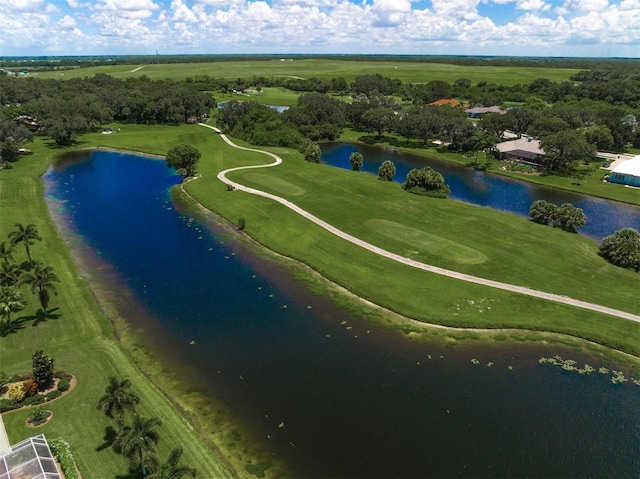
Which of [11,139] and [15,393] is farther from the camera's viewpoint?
[11,139]

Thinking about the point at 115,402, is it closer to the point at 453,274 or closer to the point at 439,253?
the point at 453,274

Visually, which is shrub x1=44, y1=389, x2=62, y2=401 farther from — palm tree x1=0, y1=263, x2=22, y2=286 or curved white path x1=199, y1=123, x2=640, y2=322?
curved white path x1=199, y1=123, x2=640, y2=322

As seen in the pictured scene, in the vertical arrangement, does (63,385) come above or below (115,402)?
below

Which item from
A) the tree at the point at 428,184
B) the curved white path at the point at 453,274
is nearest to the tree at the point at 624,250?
the curved white path at the point at 453,274

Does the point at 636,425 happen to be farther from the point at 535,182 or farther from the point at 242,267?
the point at 535,182

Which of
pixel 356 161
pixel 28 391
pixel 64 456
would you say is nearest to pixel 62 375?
pixel 28 391

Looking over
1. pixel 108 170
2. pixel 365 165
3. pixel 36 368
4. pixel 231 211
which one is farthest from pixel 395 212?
pixel 108 170
